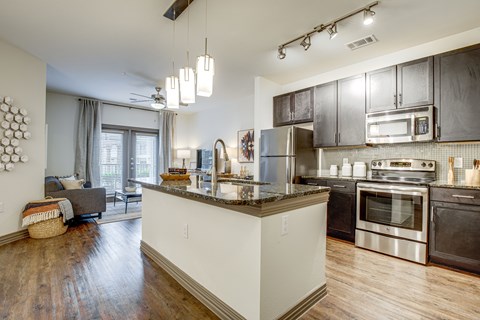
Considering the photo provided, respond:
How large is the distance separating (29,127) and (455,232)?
228 inches

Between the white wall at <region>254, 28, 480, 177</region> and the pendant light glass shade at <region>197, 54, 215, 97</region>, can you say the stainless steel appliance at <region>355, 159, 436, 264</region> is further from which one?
the pendant light glass shade at <region>197, 54, 215, 97</region>

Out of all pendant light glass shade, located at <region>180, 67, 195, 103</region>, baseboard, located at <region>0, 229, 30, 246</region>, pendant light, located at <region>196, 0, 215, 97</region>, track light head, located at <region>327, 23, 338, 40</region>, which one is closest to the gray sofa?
baseboard, located at <region>0, 229, 30, 246</region>

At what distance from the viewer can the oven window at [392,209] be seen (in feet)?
8.90

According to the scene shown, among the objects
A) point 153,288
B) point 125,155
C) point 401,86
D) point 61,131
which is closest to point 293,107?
point 401,86

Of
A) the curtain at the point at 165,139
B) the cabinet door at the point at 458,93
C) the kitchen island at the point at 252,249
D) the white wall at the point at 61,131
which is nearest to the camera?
the kitchen island at the point at 252,249

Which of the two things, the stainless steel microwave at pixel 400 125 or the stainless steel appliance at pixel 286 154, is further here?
the stainless steel appliance at pixel 286 154

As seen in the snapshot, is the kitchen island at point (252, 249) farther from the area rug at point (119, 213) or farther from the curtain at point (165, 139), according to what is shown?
the curtain at point (165, 139)

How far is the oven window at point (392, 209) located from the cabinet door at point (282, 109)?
1924 mm

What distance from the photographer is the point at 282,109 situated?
14.6 feet

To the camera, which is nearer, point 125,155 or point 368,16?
point 368,16

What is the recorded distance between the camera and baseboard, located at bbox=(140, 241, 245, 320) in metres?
1.67

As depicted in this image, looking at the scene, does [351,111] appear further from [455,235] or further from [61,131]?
[61,131]

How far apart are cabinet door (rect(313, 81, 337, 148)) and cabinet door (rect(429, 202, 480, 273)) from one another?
1.62m

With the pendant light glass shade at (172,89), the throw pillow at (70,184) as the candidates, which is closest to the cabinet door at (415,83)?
the pendant light glass shade at (172,89)
